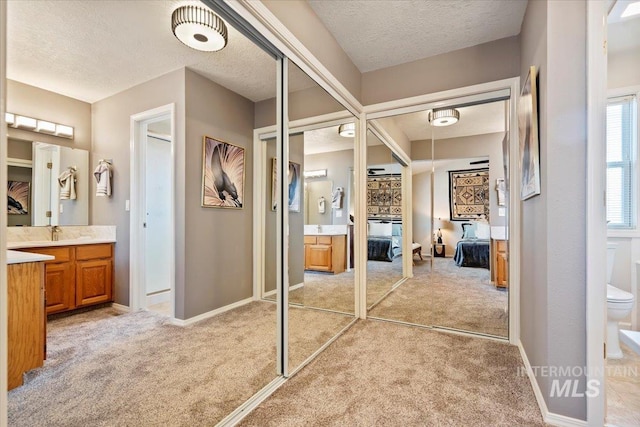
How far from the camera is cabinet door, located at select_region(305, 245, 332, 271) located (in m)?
2.37

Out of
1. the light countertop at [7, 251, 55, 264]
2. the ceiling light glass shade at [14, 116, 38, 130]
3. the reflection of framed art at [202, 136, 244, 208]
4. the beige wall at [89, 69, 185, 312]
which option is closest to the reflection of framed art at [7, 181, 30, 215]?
the light countertop at [7, 251, 55, 264]

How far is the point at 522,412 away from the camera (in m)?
1.52

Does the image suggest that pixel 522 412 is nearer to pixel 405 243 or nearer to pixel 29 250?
pixel 405 243

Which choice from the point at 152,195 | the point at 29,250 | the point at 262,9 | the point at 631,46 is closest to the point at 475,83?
the point at 631,46

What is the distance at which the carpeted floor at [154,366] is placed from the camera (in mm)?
1472

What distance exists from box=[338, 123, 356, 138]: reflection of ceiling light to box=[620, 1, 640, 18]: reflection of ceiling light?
7.91ft

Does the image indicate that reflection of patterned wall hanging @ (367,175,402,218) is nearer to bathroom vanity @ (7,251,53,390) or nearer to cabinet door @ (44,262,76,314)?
bathroom vanity @ (7,251,53,390)

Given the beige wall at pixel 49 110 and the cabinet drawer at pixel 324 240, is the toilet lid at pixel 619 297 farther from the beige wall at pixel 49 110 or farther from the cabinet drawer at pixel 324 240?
the beige wall at pixel 49 110

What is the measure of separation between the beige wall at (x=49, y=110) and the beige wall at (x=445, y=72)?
2.60 metres

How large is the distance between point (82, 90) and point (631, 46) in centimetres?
474

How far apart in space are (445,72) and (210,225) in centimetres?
273

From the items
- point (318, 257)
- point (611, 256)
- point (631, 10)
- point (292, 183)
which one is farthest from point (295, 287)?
point (631, 10)

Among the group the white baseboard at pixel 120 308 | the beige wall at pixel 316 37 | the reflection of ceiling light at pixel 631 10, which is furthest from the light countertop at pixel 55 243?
the reflection of ceiling light at pixel 631 10

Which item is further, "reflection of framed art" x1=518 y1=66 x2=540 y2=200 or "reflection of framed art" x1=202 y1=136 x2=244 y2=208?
"reflection of framed art" x1=202 y1=136 x2=244 y2=208
